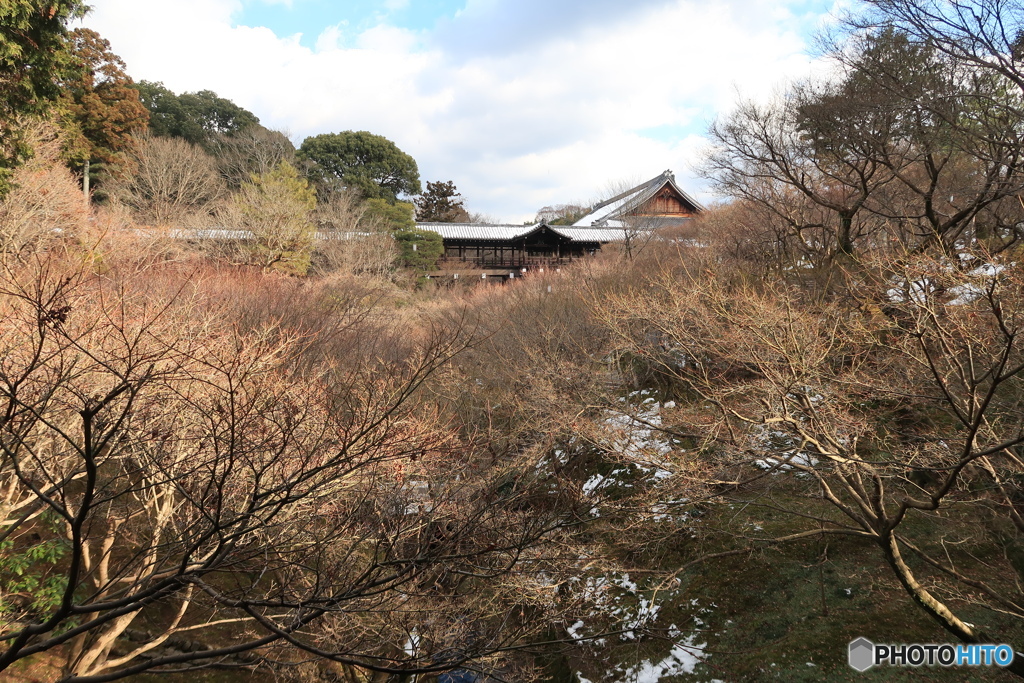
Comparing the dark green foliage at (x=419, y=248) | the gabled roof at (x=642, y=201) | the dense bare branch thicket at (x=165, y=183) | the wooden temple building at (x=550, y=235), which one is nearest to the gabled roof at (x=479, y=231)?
the wooden temple building at (x=550, y=235)

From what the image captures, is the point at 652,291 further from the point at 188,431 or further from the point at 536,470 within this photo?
the point at 188,431

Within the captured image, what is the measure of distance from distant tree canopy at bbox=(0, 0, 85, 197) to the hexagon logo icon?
1417cm

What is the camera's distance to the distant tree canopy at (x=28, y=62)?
28.8ft

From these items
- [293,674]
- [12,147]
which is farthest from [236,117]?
[293,674]

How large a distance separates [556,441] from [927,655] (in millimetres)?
6950

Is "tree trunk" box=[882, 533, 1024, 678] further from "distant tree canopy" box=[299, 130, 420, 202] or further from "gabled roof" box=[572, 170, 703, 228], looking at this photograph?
"distant tree canopy" box=[299, 130, 420, 202]

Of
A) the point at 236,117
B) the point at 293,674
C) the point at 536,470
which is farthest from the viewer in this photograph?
the point at 236,117

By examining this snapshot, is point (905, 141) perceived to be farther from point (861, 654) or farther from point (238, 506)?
point (238, 506)

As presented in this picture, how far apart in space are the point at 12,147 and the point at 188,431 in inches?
313

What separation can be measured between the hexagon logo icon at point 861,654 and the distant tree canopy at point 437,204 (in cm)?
3308

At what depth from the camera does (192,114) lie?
100 feet

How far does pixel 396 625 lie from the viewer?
6.47 meters

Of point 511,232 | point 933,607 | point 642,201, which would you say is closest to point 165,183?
point 511,232

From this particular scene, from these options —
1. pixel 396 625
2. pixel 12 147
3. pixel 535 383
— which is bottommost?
pixel 396 625
